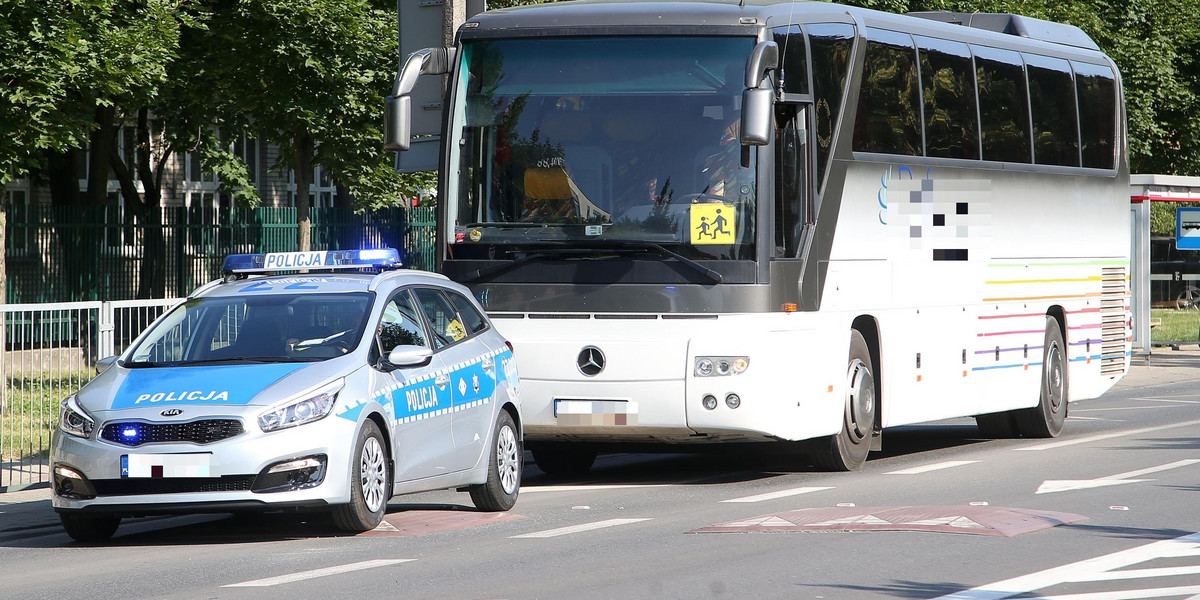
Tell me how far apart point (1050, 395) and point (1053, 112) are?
2801 mm

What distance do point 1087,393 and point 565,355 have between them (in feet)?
25.4

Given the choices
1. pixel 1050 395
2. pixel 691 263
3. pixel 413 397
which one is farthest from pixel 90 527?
pixel 1050 395

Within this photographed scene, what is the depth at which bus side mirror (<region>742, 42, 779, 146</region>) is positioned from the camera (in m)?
11.8

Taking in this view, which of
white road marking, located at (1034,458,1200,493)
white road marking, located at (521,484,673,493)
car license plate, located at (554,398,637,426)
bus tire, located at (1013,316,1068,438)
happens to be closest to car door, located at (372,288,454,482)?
car license plate, located at (554,398,637,426)

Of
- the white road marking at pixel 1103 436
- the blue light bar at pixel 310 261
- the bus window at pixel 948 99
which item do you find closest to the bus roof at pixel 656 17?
the bus window at pixel 948 99

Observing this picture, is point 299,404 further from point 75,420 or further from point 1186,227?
point 1186,227

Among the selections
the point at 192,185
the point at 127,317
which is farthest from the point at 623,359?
the point at 192,185

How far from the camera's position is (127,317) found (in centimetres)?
1366

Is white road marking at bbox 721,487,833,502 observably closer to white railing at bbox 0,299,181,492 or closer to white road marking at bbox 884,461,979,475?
white road marking at bbox 884,461,979,475

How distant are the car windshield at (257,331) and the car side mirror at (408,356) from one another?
24 centimetres

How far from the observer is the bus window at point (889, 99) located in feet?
44.8

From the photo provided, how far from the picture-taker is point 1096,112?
1777cm

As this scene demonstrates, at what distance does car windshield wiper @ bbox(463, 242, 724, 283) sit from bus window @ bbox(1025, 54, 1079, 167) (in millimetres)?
5477

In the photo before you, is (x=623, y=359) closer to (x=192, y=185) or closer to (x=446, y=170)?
(x=446, y=170)
